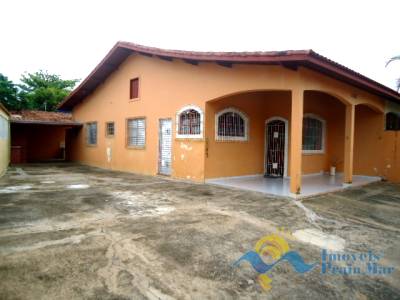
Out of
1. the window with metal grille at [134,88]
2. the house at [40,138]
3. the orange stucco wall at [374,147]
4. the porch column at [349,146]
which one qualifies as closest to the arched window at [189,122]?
the window with metal grille at [134,88]

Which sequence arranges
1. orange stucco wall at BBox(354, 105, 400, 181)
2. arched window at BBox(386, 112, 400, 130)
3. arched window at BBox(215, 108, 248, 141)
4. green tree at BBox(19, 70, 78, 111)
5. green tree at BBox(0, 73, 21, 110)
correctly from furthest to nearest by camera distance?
green tree at BBox(19, 70, 78, 111), green tree at BBox(0, 73, 21, 110), arched window at BBox(386, 112, 400, 130), orange stucco wall at BBox(354, 105, 400, 181), arched window at BBox(215, 108, 248, 141)

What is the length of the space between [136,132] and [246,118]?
16.8 ft

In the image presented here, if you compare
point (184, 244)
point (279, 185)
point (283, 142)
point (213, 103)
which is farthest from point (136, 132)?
point (184, 244)

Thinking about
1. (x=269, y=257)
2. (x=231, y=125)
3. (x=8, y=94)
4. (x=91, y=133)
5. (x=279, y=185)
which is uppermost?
(x=8, y=94)

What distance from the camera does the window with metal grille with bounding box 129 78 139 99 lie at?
12.1 m

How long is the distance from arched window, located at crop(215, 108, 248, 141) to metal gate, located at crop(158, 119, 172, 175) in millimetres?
2070

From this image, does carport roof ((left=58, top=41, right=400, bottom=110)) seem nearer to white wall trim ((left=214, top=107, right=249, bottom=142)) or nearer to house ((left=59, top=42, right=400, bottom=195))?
house ((left=59, top=42, right=400, bottom=195))

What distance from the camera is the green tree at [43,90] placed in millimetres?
29375

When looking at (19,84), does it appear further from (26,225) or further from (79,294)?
(79,294)

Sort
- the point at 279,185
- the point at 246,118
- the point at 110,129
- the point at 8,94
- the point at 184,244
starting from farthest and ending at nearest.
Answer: the point at 8,94 → the point at 110,129 → the point at 246,118 → the point at 279,185 → the point at 184,244

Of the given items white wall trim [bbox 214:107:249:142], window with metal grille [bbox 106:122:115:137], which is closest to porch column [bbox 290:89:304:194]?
white wall trim [bbox 214:107:249:142]

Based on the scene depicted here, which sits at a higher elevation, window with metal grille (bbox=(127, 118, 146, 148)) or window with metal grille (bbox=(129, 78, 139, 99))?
window with metal grille (bbox=(129, 78, 139, 99))

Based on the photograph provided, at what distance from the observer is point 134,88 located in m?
12.3

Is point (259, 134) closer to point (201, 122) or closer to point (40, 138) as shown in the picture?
point (201, 122)
